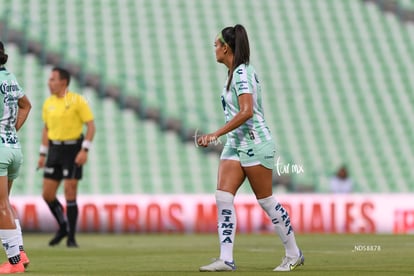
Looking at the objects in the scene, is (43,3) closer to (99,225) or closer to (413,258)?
(99,225)

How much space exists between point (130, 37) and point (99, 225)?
7.67m

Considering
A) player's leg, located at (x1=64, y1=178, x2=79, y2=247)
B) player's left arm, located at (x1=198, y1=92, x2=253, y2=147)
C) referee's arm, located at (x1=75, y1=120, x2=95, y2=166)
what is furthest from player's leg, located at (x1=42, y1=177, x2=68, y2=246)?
player's left arm, located at (x1=198, y1=92, x2=253, y2=147)

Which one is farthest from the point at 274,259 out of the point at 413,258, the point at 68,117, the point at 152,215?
the point at 152,215

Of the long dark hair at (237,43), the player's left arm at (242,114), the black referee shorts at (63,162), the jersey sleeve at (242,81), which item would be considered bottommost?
the black referee shorts at (63,162)

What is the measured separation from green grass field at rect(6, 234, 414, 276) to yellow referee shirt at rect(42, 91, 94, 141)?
146 centimetres

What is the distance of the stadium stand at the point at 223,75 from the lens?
22.6 meters

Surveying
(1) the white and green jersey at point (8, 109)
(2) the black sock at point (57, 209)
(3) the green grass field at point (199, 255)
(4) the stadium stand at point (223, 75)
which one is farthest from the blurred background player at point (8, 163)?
(4) the stadium stand at point (223, 75)

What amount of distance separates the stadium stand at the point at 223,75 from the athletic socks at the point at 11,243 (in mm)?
12473

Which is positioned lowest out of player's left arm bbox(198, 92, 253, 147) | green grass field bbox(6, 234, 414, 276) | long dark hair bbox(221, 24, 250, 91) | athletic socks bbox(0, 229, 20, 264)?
green grass field bbox(6, 234, 414, 276)

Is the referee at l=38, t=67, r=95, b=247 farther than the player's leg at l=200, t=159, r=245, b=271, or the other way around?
the referee at l=38, t=67, r=95, b=247

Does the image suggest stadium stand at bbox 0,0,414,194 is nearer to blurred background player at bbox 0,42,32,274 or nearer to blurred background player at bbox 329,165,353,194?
blurred background player at bbox 329,165,353,194

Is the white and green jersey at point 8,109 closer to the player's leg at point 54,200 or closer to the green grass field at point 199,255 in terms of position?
the green grass field at point 199,255

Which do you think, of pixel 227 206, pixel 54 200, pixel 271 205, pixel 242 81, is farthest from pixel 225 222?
pixel 54 200

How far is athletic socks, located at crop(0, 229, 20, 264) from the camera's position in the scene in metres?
8.89
